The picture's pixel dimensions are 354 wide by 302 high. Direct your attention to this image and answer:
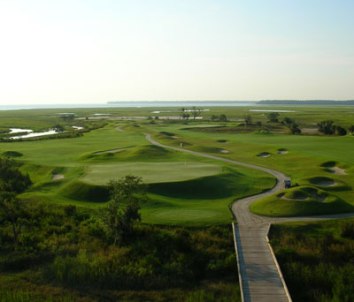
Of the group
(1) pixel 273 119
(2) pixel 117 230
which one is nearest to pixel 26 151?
(2) pixel 117 230

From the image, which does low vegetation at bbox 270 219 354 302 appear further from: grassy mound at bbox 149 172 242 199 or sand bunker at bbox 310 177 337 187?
sand bunker at bbox 310 177 337 187

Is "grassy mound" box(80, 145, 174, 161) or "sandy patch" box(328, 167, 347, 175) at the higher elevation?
"grassy mound" box(80, 145, 174, 161)

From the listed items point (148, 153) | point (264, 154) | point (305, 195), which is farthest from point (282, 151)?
point (305, 195)

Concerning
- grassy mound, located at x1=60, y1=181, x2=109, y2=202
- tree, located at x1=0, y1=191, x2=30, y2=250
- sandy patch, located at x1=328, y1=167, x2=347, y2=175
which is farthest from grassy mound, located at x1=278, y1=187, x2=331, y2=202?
tree, located at x1=0, y1=191, x2=30, y2=250

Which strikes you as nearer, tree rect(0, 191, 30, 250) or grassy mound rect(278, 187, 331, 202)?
tree rect(0, 191, 30, 250)

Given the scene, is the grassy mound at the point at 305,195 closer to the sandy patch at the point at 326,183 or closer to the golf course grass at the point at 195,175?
the golf course grass at the point at 195,175

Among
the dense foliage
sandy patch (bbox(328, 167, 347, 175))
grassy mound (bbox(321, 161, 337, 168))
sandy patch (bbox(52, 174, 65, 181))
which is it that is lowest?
the dense foliage

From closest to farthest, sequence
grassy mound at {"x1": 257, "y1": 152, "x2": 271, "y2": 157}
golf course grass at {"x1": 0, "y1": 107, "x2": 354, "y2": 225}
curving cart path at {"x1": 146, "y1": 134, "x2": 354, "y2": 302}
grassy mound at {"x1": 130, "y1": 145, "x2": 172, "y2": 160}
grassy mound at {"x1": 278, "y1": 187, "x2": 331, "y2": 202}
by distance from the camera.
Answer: curving cart path at {"x1": 146, "y1": 134, "x2": 354, "y2": 302} → golf course grass at {"x1": 0, "y1": 107, "x2": 354, "y2": 225} → grassy mound at {"x1": 278, "y1": 187, "x2": 331, "y2": 202} → grassy mound at {"x1": 130, "y1": 145, "x2": 172, "y2": 160} → grassy mound at {"x1": 257, "y1": 152, "x2": 271, "y2": 157}

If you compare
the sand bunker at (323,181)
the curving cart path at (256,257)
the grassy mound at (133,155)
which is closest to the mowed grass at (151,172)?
the curving cart path at (256,257)
